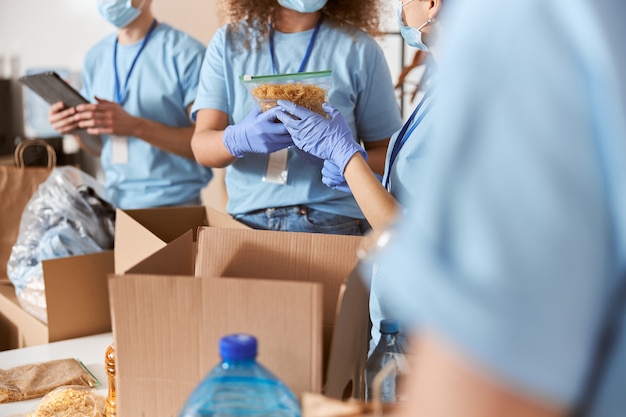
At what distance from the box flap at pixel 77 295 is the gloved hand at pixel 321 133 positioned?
68cm

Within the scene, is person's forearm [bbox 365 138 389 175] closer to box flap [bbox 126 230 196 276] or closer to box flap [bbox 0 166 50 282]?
box flap [bbox 126 230 196 276]

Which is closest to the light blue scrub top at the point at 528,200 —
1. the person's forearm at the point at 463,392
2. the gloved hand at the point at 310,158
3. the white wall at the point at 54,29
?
the person's forearm at the point at 463,392

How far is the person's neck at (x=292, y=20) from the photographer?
6.57ft

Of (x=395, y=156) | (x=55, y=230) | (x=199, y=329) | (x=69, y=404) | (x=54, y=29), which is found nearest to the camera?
(x=199, y=329)

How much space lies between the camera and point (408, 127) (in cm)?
137

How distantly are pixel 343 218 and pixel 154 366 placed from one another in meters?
1.14

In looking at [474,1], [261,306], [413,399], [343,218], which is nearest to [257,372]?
[261,306]

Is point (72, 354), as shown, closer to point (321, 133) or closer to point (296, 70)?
point (321, 133)

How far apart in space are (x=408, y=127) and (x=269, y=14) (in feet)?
2.66

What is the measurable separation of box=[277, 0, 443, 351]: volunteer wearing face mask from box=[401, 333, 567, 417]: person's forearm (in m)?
0.73

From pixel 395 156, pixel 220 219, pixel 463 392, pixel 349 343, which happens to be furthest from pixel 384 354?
pixel 220 219

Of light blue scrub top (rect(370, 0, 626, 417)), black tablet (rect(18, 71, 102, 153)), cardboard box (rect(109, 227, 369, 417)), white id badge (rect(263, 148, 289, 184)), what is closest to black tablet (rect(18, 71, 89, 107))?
black tablet (rect(18, 71, 102, 153))

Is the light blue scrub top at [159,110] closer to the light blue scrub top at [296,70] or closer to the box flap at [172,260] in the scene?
the light blue scrub top at [296,70]

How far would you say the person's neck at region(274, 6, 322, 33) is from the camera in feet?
6.57
